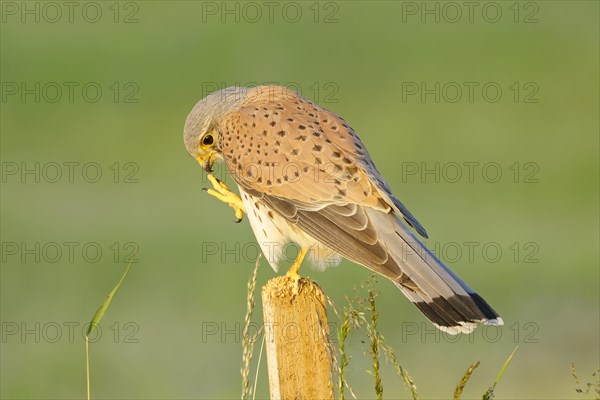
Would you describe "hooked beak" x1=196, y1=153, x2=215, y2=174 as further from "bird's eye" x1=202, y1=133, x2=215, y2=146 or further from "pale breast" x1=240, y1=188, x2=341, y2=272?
"pale breast" x1=240, y1=188, x2=341, y2=272

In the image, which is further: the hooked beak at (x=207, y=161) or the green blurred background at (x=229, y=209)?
the green blurred background at (x=229, y=209)

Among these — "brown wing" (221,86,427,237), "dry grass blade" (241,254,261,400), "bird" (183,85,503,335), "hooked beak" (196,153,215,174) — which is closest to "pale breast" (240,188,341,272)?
"bird" (183,85,503,335)

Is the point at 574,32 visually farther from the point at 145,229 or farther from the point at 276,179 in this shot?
the point at 276,179

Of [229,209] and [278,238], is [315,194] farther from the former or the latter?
[229,209]

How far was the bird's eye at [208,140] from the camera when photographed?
611 centimetres

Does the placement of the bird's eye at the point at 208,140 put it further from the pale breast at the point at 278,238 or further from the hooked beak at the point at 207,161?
the pale breast at the point at 278,238

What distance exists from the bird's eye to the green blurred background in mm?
1183

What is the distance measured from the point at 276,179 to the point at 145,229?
21.2 ft

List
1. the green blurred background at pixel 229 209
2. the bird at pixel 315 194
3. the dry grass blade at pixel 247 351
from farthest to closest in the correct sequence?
the green blurred background at pixel 229 209 < the bird at pixel 315 194 < the dry grass blade at pixel 247 351

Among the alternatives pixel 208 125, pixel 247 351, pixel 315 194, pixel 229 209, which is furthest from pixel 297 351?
pixel 229 209

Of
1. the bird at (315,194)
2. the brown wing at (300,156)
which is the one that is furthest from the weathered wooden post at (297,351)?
the brown wing at (300,156)

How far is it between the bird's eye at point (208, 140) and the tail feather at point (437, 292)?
49.4 inches

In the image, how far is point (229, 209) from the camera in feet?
40.4

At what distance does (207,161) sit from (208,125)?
0.58ft
